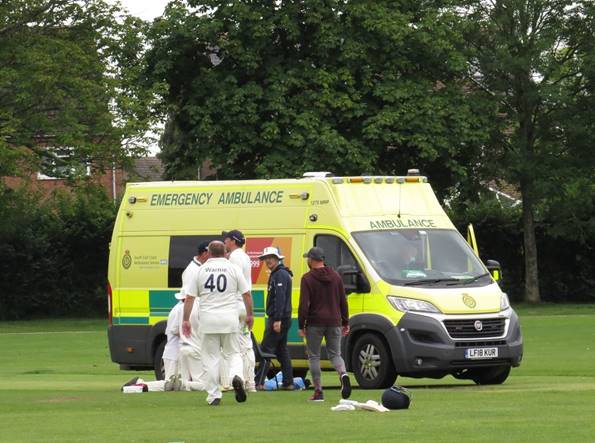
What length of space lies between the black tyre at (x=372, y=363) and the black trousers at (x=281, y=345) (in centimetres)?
87

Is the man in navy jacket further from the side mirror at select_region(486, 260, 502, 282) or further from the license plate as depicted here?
the side mirror at select_region(486, 260, 502, 282)

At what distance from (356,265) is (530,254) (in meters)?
32.6

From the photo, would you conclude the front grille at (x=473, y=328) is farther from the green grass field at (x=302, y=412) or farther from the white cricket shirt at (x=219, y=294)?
the white cricket shirt at (x=219, y=294)

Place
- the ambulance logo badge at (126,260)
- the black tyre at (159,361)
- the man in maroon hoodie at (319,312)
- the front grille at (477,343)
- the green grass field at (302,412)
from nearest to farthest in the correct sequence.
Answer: the green grass field at (302,412), the man in maroon hoodie at (319,312), the front grille at (477,343), the black tyre at (159,361), the ambulance logo badge at (126,260)

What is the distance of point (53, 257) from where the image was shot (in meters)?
48.8

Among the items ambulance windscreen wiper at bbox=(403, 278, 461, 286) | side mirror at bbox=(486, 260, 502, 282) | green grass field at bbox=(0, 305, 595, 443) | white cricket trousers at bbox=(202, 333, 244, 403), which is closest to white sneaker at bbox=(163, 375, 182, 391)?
green grass field at bbox=(0, 305, 595, 443)

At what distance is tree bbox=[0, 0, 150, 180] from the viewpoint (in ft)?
145

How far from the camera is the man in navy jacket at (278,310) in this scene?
18.4 m

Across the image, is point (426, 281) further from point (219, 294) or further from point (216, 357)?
point (216, 357)

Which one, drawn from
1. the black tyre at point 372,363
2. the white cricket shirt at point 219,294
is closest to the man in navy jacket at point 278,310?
the black tyre at point 372,363

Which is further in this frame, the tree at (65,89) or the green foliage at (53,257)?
the green foliage at (53,257)

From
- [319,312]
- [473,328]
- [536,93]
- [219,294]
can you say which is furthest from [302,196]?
[536,93]

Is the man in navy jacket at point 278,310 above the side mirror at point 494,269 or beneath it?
beneath

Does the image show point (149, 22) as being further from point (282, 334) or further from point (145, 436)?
point (145, 436)
